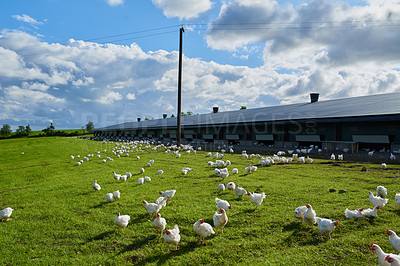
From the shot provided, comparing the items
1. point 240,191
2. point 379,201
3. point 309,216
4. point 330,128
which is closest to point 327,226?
point 309,216

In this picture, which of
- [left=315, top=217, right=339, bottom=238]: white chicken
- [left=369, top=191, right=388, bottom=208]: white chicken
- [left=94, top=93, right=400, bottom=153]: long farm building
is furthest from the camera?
[left=94, top=93, right=400, bottom=153]: long farm building

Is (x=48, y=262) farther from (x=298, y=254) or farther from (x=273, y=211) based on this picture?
(x=273, y=211)

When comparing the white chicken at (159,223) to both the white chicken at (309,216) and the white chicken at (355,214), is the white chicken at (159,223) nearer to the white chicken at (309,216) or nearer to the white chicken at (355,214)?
the white chicken at (309,216)

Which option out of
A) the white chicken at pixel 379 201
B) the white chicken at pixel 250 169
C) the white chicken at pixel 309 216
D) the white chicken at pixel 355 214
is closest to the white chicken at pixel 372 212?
the white chicken at pixel 355 214

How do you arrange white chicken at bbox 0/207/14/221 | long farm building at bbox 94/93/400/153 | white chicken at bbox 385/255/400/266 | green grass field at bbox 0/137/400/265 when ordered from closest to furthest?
1. white chicken at bbox 385/255/400/266
2. green grass field at bbox 0/137/400/265
3. white chicken at bbox 0/207/14/221
4. long farm building at bbox 94/93/400/153

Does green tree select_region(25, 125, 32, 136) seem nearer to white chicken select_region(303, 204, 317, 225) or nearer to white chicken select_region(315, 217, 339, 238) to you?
white chicken select_region(303, 204, 317, 225)

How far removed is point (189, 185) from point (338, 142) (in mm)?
18882

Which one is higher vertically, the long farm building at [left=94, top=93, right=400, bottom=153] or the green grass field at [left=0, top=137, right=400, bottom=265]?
the long farm building at [left=94, top=93, right=400, bottom=153]

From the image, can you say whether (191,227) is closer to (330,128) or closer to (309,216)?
(309,216)

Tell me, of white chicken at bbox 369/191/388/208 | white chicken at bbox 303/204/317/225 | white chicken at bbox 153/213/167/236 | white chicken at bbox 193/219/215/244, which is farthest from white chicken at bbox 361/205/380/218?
white chicken at bbox 153/213/167/236

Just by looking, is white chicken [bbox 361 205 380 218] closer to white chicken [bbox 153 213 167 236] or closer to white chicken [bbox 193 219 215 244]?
white chicken [bbox 193 219 215 244]

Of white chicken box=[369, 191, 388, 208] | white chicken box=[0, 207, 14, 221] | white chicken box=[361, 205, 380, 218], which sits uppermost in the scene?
white chicken box=[369, 191, 388, 208]

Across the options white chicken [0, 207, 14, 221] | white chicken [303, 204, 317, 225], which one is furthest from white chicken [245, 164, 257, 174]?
white chicken [0, 207, 14, 221]

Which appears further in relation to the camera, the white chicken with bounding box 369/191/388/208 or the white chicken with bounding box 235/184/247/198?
the white chicken with bounding box 235/184/247/198
